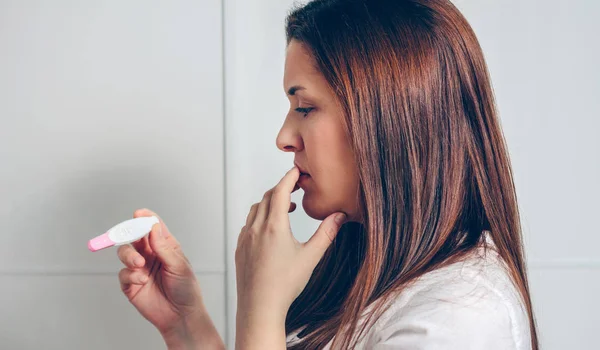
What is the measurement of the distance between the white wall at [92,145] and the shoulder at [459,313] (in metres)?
0.70

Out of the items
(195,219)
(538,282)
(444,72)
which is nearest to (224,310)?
(195,219)

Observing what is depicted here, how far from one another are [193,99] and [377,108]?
2.04ft

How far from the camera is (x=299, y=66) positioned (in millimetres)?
774

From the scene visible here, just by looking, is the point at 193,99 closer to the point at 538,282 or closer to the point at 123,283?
the point at 123,283

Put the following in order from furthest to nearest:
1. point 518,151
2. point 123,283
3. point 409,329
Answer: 1. point 518,151
2. point 123,283
3. point 409,329

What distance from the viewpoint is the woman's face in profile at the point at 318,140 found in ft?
2.45

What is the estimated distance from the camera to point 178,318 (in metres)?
0.91

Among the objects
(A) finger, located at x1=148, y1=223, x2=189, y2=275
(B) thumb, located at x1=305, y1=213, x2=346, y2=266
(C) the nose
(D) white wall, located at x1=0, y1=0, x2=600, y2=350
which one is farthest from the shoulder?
(D) white wall, located at x1=0, y1=0, x2=600, y2=350

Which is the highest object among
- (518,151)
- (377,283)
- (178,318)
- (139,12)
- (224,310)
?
(139,12)

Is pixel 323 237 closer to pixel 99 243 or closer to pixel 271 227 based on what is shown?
pixel 271 227

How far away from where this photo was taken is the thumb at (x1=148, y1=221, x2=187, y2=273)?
2.77 ft

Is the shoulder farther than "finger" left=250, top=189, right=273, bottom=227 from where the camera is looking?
No

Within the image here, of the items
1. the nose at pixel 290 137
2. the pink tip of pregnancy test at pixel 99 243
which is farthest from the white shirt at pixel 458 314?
the pink tip of pregnancy test at pixel 99 243

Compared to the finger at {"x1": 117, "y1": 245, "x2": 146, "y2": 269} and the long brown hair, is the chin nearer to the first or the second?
the long brown hair
